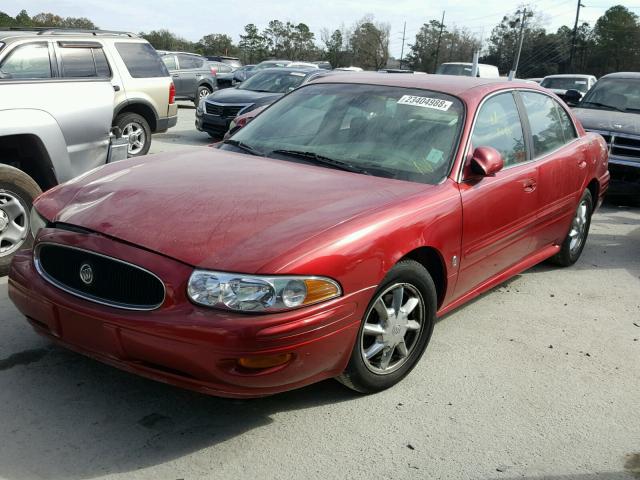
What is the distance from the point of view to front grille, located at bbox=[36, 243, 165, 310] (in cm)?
284

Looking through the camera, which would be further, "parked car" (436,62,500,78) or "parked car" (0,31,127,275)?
"parked car" (436,62,500,78)

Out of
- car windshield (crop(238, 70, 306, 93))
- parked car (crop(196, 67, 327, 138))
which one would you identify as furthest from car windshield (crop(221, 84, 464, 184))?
car windshield (crop(238, 70, 306, 93))

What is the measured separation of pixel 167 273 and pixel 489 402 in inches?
72.4

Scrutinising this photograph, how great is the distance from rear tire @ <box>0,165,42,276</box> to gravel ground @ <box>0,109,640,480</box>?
2.76 feet

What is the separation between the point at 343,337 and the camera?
298 centimetres

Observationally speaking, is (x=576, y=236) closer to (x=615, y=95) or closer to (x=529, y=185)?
(x=529, y=185)

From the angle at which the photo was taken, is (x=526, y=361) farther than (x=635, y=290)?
No

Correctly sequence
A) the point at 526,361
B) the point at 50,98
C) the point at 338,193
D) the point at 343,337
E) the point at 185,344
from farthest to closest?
the point at 50,98, the point at 526,361, the point at 338,193, the point at 343,337, the point at 185,344

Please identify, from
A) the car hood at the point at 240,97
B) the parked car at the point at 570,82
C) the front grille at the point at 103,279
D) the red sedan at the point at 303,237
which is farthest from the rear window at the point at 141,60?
the parked car at the point at 570,82

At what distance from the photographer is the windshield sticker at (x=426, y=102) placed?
4176 mm

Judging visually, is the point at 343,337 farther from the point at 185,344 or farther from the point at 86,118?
the point at 86,118

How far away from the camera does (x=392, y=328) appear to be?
3.39 m

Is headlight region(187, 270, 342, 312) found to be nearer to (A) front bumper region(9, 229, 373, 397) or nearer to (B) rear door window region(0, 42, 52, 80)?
(A) front bumper region(9, 229, 373, 397)

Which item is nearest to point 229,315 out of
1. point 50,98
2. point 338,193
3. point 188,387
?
point 188,387
